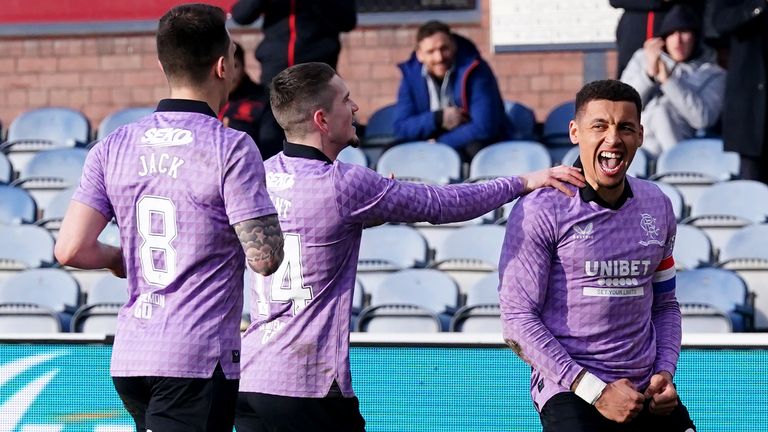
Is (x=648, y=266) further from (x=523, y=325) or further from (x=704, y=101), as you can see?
(x=704, y=101)

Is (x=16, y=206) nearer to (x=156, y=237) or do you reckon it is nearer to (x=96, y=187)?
(x=96, y=187)

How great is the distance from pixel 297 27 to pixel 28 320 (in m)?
2.68

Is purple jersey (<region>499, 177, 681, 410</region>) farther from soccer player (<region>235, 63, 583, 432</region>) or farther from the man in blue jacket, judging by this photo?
the man in blue jacket

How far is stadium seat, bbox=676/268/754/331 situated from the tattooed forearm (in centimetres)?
367

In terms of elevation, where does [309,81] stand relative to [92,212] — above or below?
above

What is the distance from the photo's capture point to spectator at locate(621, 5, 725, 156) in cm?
841

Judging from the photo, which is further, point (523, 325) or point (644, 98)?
point (644, 98)

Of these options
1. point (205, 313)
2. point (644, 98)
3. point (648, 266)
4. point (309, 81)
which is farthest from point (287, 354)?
point (644, 98)

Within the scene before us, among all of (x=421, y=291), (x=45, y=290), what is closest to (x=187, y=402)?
(x=421, y=291)

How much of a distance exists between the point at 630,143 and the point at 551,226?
14.5 inches

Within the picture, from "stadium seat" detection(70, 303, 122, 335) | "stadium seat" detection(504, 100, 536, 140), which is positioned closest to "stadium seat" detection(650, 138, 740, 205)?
"stadium seat" detection(504, 100, 536, 140)

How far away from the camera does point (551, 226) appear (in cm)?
411

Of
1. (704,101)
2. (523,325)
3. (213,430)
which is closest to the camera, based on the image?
(213,430)

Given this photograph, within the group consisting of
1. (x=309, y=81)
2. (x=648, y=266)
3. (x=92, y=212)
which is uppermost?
(x=309, y=81)
